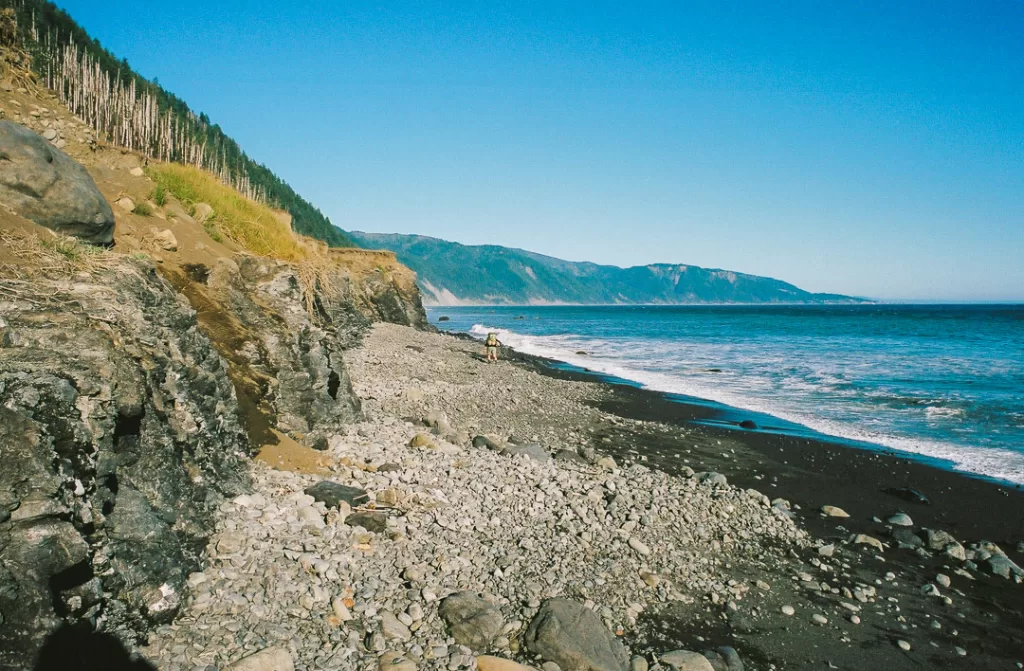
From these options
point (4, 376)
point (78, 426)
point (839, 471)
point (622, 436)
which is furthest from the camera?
point (622, 436)

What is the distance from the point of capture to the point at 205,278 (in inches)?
347

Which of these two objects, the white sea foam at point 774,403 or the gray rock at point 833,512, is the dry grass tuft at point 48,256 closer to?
the gray rock at point 833,512

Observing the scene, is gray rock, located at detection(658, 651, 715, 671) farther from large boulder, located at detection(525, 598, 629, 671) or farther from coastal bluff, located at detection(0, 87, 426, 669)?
coastal bluff, located at detection(0, 87, 426, 669)

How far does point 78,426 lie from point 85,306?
1.76 meters

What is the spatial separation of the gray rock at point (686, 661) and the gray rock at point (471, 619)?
1803mm

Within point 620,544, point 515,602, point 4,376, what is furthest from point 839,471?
point 4,376

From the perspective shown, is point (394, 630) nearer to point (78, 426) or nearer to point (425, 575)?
point (425, 575)

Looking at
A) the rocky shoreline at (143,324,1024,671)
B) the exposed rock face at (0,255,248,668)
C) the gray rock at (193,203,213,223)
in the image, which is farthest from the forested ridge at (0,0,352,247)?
the rocky shoreline at (143,324,1024,671)

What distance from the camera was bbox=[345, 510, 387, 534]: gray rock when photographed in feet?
23.0

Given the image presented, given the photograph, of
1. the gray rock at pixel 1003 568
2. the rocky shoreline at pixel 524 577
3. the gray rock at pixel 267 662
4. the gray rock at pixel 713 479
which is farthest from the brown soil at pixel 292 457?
the gray rock at pixel 1003 568

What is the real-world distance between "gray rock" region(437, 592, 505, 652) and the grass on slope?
8.87 metres

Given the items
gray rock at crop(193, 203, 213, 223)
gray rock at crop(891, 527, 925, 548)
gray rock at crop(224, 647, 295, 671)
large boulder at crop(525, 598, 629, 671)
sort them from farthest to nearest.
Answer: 1. gray rock at crop(193, 203, 213, 223)
2. gray rock at crop(891, 527, 925, 548)
3. large boulder at crop(525, 598, 629, 671)
4. gray rock at crop(224, 647, 295, 671)

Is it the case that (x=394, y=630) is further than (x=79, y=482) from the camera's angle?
Yes

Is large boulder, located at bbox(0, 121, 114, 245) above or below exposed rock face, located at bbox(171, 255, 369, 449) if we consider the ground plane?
above
